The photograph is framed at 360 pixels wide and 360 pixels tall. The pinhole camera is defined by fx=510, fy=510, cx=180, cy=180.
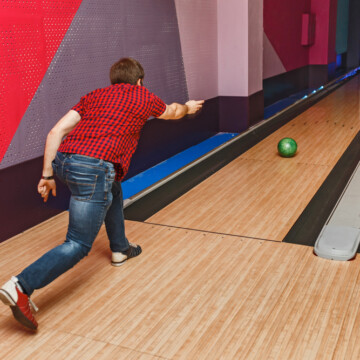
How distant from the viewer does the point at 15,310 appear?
168cm

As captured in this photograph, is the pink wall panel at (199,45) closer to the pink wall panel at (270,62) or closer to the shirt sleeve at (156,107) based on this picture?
the pink wall panel at (270,62)

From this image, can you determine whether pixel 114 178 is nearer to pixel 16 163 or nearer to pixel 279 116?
pixel 16 163

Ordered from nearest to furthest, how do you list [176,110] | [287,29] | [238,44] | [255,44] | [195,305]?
[195,305], [176,110], [238,44], [255,44], [287,29]

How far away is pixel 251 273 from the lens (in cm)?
215

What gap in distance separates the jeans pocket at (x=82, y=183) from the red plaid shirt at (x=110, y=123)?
3.0 inches

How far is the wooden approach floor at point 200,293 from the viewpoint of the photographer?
5.48 feet

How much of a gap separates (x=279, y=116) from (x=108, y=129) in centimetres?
402

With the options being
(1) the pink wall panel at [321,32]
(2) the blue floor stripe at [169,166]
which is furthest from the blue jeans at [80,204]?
(1) the pink wall panel at [321,32]

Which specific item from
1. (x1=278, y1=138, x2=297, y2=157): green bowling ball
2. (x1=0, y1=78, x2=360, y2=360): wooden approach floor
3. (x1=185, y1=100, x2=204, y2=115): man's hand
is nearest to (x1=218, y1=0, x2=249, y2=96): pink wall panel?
(x1=278, y1=138, x2=297, y2=157): green bowling ball

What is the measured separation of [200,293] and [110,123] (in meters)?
0.75

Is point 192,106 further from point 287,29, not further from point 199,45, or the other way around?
point 287,29

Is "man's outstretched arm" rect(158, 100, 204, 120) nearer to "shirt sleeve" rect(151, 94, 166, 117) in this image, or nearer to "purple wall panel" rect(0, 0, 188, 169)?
"shirt sleeve" rect(151, 94, 166, 117)

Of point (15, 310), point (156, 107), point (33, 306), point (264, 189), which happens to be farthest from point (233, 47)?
point (15, 310)

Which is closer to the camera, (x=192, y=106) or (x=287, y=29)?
(x=192, y=106)
